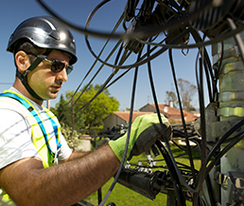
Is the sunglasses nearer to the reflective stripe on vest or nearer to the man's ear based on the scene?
the man's ear

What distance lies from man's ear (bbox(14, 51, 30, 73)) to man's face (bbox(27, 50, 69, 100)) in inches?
3.1

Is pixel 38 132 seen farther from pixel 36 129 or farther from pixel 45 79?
pixel 45 79

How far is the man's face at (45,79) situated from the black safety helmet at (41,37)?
36 mm

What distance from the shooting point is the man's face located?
1568 mm

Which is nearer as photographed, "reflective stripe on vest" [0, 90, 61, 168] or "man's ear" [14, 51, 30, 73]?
"reflective stripe on vest" [0, 90, 61, 168]

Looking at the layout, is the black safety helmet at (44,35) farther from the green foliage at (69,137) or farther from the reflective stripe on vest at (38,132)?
the green foliage at (69,137)

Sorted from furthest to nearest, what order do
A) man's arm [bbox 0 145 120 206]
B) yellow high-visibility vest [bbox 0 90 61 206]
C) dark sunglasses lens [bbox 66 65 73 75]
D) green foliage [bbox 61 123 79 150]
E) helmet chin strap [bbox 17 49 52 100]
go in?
1. green foliage [bbox 61 123 79 150]
2. dark sunglasses lens [bbox 66 65 73 75]
3. helmet chin strap [bbox 17 49 52 100]
4. yellow high-visibility vest [bbox 0 90 61 206]
5. man's arm [bbox 0 145 120 206]

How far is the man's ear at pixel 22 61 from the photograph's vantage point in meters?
1.58

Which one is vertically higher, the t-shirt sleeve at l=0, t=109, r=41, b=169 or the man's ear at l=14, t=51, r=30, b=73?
the man's ear at l=14, t=51, r=30, b=73

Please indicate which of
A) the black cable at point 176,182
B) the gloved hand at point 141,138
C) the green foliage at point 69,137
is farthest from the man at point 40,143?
the green foliage at point 69,137

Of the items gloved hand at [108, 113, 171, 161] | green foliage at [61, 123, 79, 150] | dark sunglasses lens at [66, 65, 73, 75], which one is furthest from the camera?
green foliage at [61, 123, 79, 150]

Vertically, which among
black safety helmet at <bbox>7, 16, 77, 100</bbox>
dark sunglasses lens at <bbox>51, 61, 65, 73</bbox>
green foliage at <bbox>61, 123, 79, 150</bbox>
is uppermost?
black safety helmet at <bbox>7, 16, 77, 100</bbox>

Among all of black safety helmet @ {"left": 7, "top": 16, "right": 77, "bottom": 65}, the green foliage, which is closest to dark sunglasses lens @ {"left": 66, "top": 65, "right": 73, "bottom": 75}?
black safety helmet @ {"left": 7, "top": 16, "right": 77, "bottom": 65}

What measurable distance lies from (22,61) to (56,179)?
1.15 m
